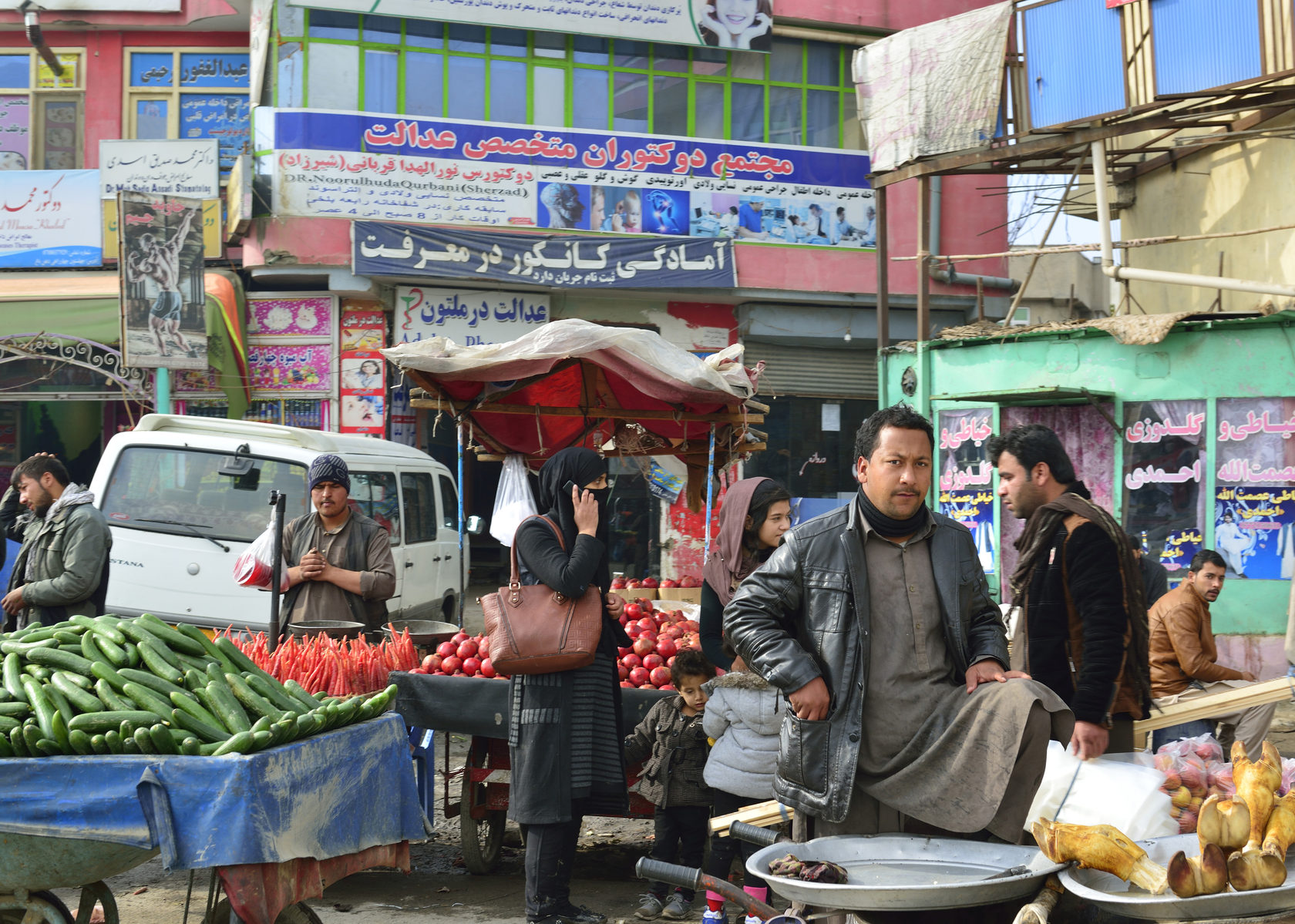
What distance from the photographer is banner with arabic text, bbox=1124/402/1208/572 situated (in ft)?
33.3

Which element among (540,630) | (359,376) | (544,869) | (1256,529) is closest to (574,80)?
(359,376)

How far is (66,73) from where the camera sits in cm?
1517

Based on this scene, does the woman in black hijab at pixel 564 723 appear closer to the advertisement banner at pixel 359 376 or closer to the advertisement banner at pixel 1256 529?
the advertisement banner at pixel 1256 529

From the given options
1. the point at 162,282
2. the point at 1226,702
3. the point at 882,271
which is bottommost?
the point at 1226,702

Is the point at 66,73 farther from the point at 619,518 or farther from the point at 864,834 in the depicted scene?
the point at 864,834

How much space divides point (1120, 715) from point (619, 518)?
11.9 metres

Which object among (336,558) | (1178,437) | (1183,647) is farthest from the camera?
(1178,437)

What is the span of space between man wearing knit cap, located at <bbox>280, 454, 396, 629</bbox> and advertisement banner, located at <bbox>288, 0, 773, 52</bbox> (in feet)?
33.5

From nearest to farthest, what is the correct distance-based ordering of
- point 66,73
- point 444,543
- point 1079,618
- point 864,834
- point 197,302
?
point 864,834, point 1079,618, point 444,543, point 197,302, point 66,73

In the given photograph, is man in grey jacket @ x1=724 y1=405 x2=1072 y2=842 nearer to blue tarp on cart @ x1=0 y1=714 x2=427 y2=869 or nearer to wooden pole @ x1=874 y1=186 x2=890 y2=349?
blue tarp on cart @ x1=0 y1=714 x2=427 y2=869

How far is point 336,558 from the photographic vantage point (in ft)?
18.9

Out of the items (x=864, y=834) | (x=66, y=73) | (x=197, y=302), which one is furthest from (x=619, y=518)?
(x=864, y=834)

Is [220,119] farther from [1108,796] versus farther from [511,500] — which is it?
[1108,796]

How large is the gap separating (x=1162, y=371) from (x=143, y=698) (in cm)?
945
